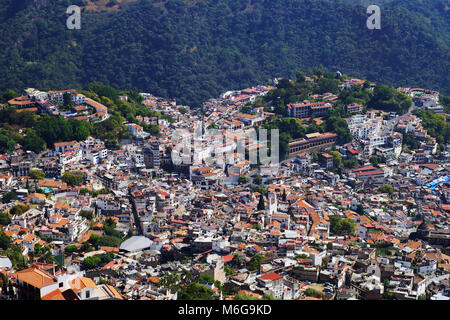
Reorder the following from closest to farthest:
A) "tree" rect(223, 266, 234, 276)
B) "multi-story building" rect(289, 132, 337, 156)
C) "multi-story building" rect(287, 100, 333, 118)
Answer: "tree" rect(223, 266, 234, 276) → "multi-story building" rect(289, 132, 337, 156) → "multi-story building" rect(287, 100, 333, 118)

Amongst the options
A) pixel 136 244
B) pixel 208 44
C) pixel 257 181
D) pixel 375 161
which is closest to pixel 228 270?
pixel 136 244

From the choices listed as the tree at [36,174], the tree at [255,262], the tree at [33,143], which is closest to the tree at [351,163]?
the tree at [255,262]

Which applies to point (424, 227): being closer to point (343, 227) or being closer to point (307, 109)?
point (343, 227)

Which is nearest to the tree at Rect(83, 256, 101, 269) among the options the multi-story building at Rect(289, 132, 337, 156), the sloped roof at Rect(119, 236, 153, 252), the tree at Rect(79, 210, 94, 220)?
the sloped roof at Rect(119, 236, 153, 252)

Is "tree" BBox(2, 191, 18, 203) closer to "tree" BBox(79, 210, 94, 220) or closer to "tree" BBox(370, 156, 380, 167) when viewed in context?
"tree" BBox(79, 210, 94, 220)

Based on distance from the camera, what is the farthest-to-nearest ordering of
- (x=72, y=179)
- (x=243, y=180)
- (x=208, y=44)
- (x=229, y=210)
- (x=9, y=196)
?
(x=208, y=44)
(x=243, y=180)
(x=72, y=179)
(x=229, y=210)
(x=9, y=196)

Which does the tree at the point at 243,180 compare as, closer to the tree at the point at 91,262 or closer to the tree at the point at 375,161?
the tree at the point at 375,161
